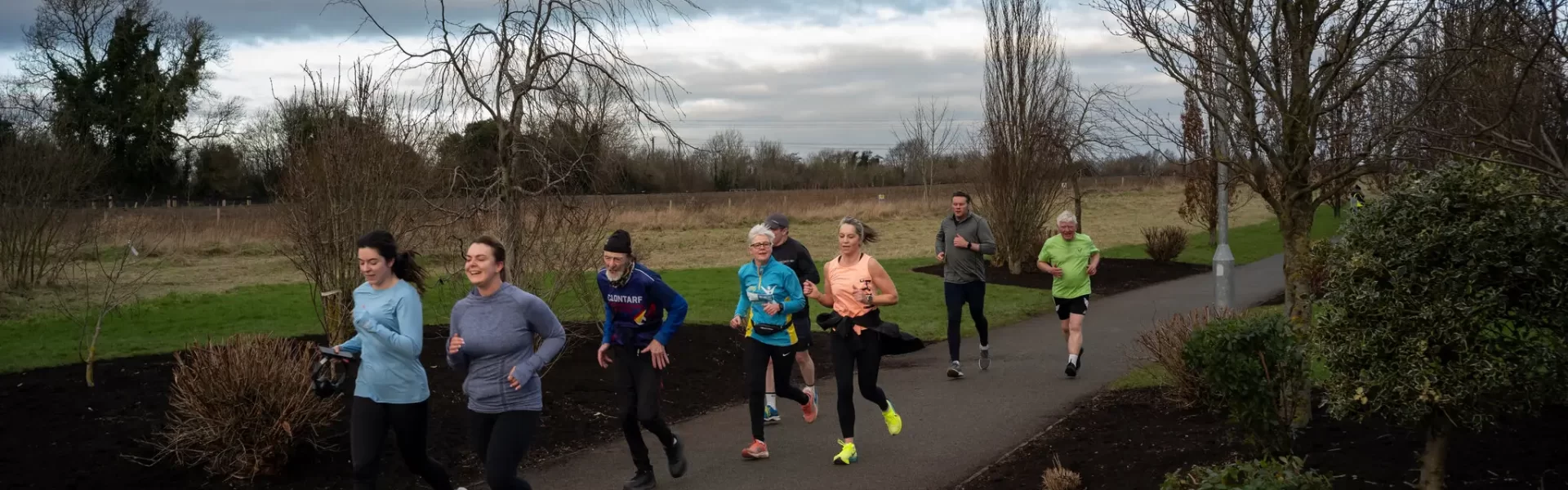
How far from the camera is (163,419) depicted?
789cm

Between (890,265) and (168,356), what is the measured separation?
55.1 feet

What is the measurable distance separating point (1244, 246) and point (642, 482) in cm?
2852

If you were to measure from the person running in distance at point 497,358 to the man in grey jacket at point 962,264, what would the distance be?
231 inches

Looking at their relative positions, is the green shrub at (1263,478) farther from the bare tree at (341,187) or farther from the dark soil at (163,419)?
the bare tree at (341,187)

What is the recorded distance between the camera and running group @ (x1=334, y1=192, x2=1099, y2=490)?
5.75m

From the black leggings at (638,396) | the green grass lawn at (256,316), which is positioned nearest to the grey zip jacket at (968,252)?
the green grass lawn at (256,316)

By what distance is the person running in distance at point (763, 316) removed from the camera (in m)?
7.68

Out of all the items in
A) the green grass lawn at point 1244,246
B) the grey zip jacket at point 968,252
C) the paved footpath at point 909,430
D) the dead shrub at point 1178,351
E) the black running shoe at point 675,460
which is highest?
the grey zip jacket at point 968,252

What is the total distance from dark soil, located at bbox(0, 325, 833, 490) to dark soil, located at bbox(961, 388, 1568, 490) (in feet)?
9.42

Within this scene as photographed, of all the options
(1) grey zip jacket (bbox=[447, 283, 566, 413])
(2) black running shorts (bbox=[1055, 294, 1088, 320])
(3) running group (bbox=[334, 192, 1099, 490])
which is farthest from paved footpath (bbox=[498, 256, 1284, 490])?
(1) grey zip jacket (bbox=[447, 283, 566, 413])

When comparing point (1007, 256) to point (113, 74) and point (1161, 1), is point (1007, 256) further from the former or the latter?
point (113, 74)

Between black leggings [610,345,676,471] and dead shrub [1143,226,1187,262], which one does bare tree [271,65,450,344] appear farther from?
dead shrub [1143,226,1187,262]

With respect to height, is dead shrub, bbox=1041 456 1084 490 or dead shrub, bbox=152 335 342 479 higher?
dead shrub, bbox=152 335 342 479

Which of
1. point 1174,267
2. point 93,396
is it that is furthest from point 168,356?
point 1174,267
